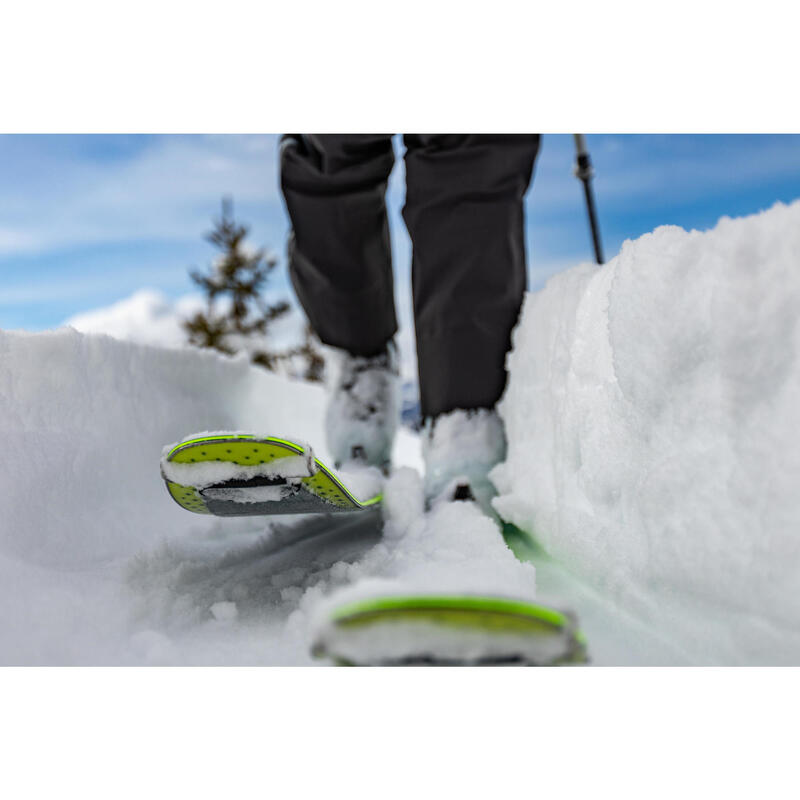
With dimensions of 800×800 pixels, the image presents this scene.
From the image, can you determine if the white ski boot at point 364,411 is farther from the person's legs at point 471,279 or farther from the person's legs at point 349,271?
the person's legs at point 471,279

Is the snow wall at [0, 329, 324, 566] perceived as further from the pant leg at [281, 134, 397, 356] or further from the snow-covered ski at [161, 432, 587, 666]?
the pant leg at [281, 134, 397, 356]

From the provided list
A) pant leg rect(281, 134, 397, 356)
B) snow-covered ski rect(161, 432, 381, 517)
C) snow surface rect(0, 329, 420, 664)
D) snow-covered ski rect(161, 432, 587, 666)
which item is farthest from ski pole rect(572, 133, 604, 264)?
snow-covered ski rect(161, 432, 381, 517)

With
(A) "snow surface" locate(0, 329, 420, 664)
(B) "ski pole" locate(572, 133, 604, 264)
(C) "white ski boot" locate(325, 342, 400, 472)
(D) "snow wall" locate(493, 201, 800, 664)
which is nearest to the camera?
(D) "snow wall" locate(493, 201, 800, 664)

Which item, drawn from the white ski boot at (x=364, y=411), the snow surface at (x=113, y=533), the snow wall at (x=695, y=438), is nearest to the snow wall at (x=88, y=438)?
the snow surface at (x=113, y=533)

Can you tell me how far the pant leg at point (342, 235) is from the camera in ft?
4.57

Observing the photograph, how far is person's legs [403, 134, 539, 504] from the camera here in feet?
4.06

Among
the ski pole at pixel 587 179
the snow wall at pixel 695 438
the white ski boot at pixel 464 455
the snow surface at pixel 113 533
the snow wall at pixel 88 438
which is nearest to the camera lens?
the snow wall at pixel 695 438

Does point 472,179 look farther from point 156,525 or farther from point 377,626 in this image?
point 377,626

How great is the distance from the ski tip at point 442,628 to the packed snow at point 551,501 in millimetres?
14

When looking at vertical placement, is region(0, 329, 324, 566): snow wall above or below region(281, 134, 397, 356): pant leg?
below

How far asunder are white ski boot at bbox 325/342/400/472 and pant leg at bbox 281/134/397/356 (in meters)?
0.04

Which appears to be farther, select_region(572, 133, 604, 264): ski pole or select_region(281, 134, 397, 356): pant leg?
select_region(572, 133, 604, 264): ski pole

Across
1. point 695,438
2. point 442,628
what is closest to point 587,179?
point 695,438

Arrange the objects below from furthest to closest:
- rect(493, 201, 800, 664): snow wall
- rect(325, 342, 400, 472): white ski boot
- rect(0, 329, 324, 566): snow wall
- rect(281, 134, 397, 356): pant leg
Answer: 1. rect(325, 342, 400, 472): white ski boot
2. rect(281, 134, 397, 356): pant leg
3. rect(0, 329, 324, 566): snow wall
4. rect(493, 201, 800, 664): snow wall
